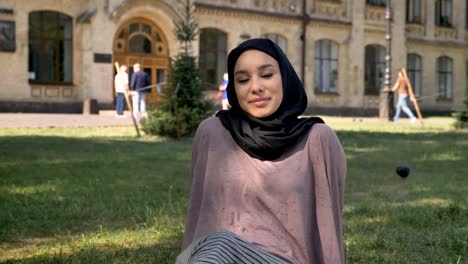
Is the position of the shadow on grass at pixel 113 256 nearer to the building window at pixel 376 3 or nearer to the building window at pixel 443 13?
the building window at pixel 376 3

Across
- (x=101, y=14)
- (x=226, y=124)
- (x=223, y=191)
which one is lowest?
(x=223, y=191)

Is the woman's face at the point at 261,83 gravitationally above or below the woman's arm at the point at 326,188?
above

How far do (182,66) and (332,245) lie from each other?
499 inches

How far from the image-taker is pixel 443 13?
130 feet

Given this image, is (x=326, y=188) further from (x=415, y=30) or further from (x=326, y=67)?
(x=415, y=30)

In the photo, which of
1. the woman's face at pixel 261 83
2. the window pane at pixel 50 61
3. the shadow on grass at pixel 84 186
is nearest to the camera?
the woman's face at pixel 261 83

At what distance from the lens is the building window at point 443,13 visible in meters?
39.3

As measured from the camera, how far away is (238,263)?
251cm

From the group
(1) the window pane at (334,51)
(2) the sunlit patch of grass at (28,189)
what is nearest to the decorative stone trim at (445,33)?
(1) the window pane at (334,51)

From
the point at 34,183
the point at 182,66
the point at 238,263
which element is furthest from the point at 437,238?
the point at 182,66

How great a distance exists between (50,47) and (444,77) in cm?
2264

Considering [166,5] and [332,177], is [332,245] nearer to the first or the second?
[332,177]

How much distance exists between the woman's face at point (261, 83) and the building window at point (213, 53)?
2662cm

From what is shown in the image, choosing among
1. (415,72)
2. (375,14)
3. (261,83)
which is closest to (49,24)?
(375,14)
